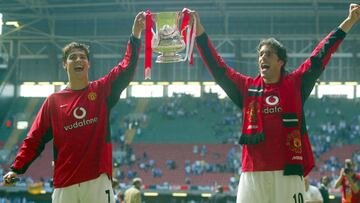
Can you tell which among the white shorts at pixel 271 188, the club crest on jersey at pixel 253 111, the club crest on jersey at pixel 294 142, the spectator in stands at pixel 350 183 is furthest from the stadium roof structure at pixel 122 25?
the white shorts at pixel 271 188

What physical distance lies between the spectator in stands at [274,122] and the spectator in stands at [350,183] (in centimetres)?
706

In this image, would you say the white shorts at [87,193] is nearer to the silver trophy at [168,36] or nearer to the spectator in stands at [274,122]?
the spectator in stands at [274,122]

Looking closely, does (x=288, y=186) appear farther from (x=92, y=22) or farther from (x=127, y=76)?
(x=92, y=22)

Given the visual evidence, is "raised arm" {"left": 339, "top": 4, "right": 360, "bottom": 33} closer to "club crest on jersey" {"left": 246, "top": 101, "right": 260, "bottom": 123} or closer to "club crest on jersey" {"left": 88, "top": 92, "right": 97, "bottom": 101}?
"club crest on jersey" {"left": 246, "top": 101, "right": 260, "bottom": 123}

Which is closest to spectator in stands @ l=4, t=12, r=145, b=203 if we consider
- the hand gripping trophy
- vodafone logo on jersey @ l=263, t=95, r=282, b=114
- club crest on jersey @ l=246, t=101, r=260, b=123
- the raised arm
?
the hand gripping trophy

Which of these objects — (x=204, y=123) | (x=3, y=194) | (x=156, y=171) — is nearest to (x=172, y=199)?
(x=3, y=194)

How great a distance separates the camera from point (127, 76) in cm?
553

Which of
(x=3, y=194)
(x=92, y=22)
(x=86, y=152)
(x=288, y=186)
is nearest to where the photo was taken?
(x=288, y=186)

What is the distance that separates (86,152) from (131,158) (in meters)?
34.7

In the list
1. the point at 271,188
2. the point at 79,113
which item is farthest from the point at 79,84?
the point at 271,188

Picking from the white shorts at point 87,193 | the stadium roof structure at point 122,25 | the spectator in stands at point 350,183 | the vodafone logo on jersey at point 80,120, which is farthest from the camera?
the stadium roof structure at point 122,25

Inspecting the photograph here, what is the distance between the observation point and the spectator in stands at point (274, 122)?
4.88 m

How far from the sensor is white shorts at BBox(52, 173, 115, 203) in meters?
5.13

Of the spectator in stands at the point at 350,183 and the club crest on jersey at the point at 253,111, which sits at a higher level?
the club crest on jersey at the point at 253,111
